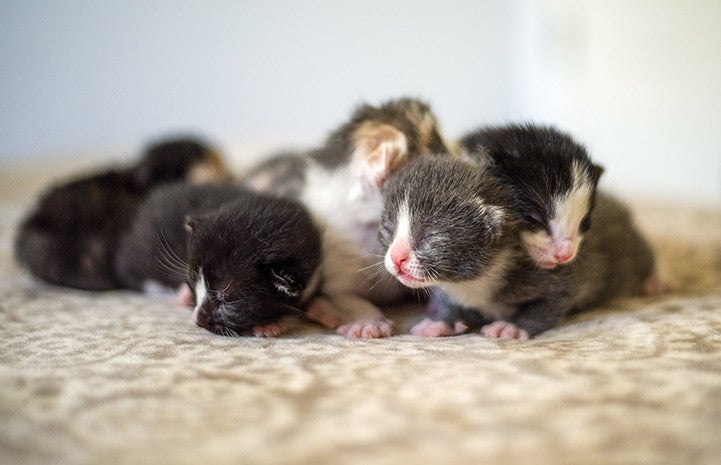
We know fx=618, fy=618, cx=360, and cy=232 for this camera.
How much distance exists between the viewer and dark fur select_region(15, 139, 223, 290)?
2.36m

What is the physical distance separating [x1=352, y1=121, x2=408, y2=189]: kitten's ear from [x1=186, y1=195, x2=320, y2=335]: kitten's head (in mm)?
316

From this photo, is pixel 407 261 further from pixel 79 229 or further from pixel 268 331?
pixel 79 229

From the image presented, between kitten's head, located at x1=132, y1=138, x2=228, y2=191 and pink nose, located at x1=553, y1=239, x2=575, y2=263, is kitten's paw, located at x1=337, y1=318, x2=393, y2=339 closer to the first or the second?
pink nose, located at x1=553, y1=239, x2=575, y2=263

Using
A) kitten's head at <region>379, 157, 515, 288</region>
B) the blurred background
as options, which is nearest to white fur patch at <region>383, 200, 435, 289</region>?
kitten's head at <region>379, 157, 515, 288</region>

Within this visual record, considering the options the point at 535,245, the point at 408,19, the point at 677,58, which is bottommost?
the point at 535,245

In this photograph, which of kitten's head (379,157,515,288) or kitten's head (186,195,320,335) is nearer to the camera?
kitten's head (379,157,515,288)

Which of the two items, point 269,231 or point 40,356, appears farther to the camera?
point 269,231

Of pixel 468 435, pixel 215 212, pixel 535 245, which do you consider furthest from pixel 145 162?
pixel 468 435

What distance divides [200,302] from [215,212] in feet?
0.93

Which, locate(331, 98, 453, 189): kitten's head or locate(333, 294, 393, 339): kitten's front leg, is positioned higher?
locate(331, 98, 453, 189): kitten's head

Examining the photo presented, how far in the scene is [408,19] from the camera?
248 inches

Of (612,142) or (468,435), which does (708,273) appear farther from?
(612,142)

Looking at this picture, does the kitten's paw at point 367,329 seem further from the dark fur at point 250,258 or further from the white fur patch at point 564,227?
the white fur patch at point 564,227

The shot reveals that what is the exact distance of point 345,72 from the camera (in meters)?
6.32
